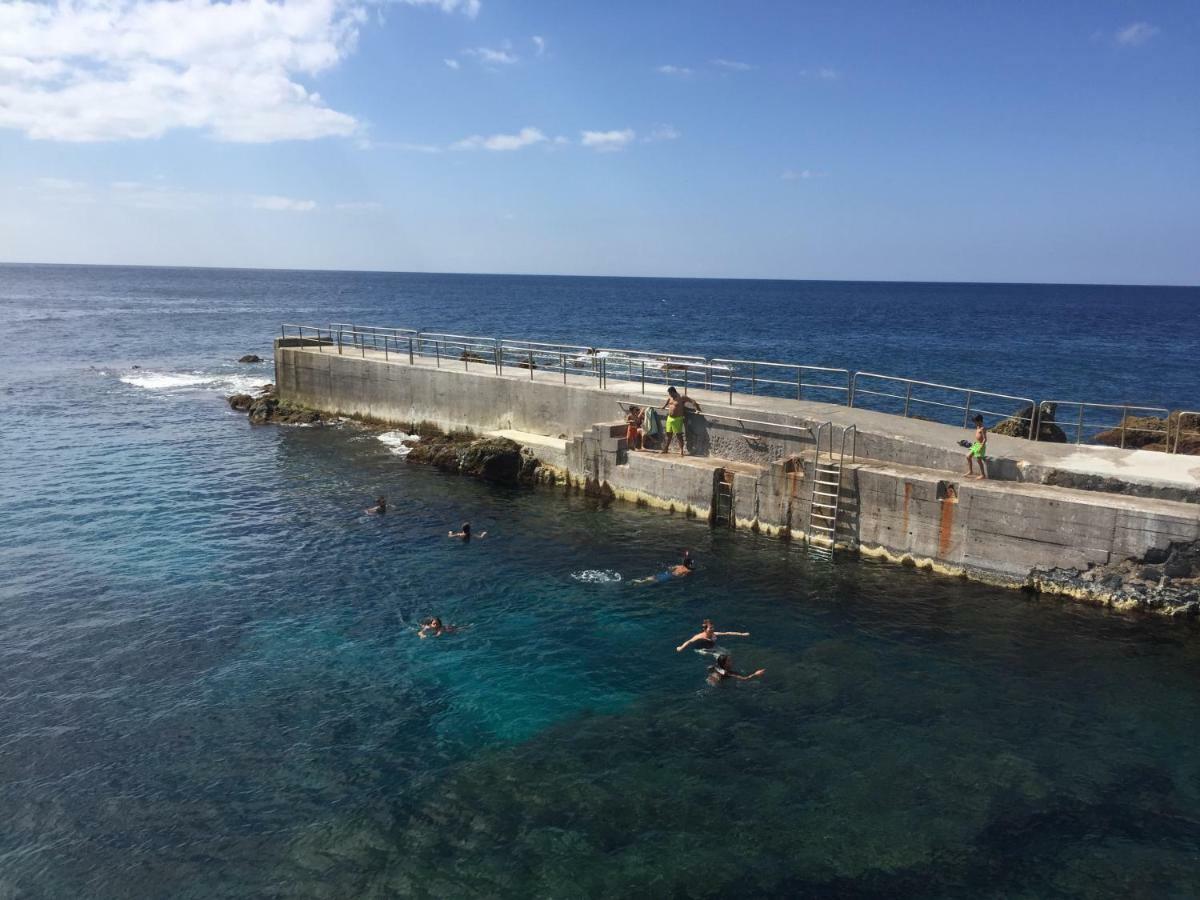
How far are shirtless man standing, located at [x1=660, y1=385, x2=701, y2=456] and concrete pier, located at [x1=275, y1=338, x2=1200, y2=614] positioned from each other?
29 cm

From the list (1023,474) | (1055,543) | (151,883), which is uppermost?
(1023,474)

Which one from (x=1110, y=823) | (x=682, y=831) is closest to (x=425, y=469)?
(x=682, y=831)

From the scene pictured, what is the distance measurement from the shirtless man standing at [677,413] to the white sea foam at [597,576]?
19.7 feet

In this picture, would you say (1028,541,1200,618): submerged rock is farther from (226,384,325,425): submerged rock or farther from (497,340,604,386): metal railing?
(226,384,325,425): submerged rock

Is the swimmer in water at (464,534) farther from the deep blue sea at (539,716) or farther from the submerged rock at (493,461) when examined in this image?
the submerged rock at (493,461)

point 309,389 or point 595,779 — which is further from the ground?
point 309,389

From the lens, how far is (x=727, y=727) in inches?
516

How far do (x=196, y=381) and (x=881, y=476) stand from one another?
139 ft

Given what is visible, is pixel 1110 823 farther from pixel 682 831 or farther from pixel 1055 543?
pixel 1055 543

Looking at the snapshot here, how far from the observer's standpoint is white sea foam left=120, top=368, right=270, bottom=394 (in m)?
45.8

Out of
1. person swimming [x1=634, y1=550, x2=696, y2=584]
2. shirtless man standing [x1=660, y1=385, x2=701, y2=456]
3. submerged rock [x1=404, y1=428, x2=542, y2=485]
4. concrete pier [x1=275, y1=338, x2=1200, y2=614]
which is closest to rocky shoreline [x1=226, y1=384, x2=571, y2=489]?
submerged rock [x1=404, y1=428, x2=542, y2=485]

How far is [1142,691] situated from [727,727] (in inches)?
282

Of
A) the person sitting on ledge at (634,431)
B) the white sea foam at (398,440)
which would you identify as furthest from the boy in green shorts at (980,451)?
the white sea foam at (398,440)

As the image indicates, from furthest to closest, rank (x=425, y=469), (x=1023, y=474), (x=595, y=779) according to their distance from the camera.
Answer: (x=425, y=469) < (x=1023, y=474) < (x=595, y=779)
